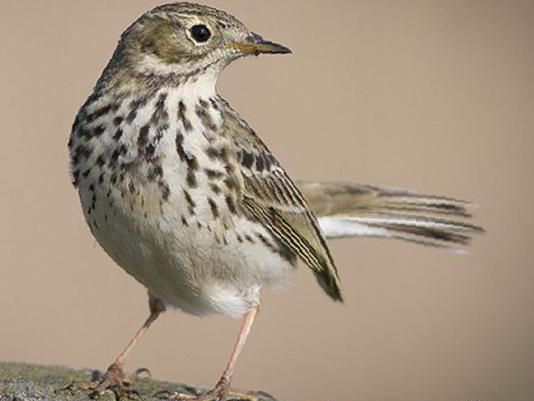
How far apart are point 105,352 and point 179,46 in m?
6.17

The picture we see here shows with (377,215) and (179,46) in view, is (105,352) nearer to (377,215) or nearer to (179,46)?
(377,215)

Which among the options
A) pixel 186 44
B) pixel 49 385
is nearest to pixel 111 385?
pixel 49 385

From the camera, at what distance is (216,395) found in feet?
25.3

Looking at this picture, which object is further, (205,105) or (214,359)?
(214,359)

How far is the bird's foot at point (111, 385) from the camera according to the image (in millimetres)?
7441

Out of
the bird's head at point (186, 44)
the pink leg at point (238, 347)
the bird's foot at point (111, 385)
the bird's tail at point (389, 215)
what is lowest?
the bird's foot at point (111, 385)

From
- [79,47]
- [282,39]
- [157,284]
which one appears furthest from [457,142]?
[157,284]

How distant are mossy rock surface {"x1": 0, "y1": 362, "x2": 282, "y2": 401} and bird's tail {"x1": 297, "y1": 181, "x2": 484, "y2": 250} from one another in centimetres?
150

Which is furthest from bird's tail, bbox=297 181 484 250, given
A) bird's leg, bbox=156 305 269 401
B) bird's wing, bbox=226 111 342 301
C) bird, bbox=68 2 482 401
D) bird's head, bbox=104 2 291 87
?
bird's head, bbox=104 2 291 87

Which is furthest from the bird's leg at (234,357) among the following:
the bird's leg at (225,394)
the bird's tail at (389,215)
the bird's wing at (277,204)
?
the bird's tail at (389,215)

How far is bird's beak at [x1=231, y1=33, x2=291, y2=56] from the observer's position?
7.62 metres

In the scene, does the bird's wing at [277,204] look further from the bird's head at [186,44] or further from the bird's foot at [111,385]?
the bird's foot at [111,385]

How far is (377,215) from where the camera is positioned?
920cm

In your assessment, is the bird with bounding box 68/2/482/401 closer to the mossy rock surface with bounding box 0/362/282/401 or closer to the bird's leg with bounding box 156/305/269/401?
the bird's leg with bounding box 156/305/269/401
